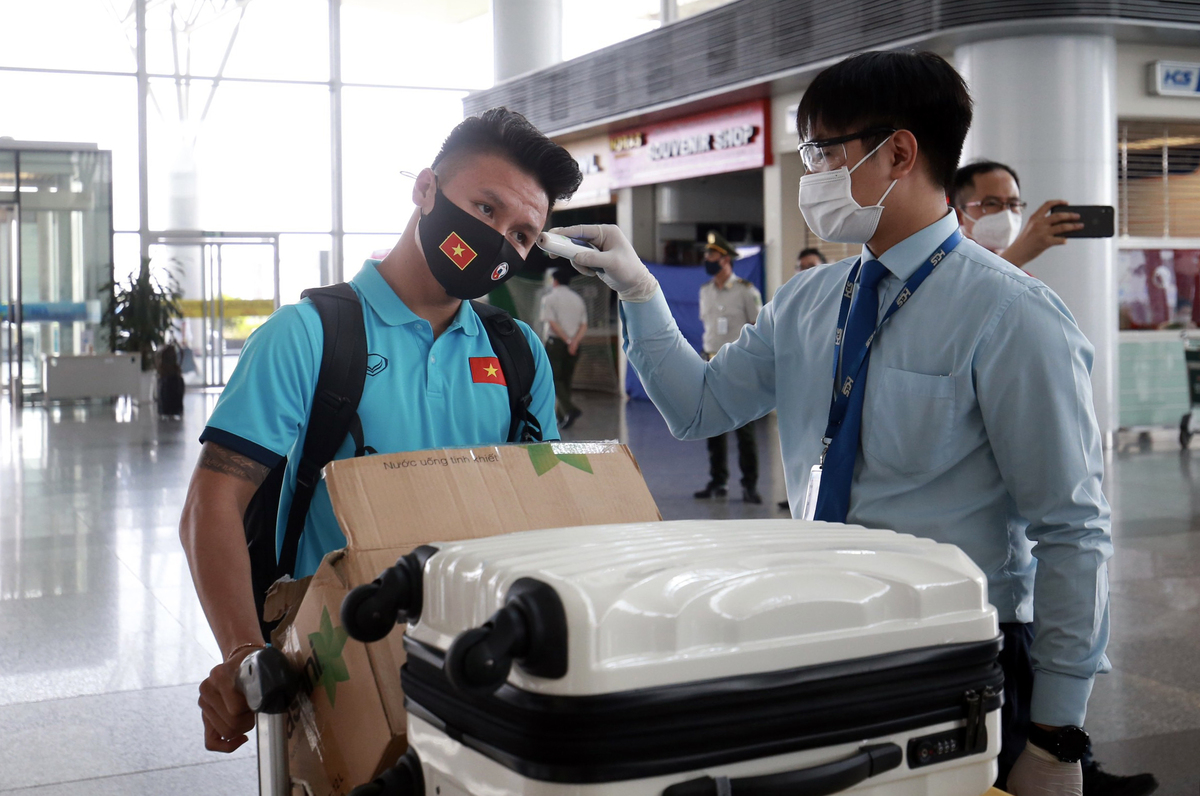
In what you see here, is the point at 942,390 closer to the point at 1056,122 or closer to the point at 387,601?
the point at 387,601

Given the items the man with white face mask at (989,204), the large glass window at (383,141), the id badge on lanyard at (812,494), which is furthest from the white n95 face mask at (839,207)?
the large glass window at (383,141)

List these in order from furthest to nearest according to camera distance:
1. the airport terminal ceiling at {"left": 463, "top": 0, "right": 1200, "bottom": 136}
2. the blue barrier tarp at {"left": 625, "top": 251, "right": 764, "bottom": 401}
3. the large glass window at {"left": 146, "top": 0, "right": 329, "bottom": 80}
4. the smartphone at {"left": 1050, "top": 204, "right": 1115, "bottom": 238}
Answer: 1. the large glass window at {"left": 146, "top": 0, "right": 329, "bottom": 80}
2. the blue barrier tarp at {"left": 625, "top": 251, "right": 764, "bottom": 401}
3. the airport terminal ceiling at {"left": 463, "top": 0, "right": 1200, "bottom": 136}
4. the smartphone at {"left": 1050, "top": 204, "right": 1115, "bottom": 238}

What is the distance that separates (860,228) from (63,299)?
18673 mm

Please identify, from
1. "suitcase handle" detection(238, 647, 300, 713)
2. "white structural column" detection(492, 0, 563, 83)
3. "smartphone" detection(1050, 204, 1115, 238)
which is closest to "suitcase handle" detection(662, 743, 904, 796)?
"suitcase handle" detection(238, 647, 300, 713)

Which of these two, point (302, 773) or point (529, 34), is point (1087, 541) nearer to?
point (302, 773)

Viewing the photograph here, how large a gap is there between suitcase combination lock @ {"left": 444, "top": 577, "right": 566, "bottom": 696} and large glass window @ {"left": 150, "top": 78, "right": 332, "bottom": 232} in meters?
21.0

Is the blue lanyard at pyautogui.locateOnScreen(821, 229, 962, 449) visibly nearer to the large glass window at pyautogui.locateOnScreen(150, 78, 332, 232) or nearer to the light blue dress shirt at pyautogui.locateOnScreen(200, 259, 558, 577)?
the light blue dress shirt at pyautogui.locateOnScreen(200, 259, 558, 577)

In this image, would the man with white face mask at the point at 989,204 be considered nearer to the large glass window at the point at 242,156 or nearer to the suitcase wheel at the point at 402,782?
the suitcase wheel at the point at 402,782

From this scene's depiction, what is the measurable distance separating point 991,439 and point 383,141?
71.0 feet

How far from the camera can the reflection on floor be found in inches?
131

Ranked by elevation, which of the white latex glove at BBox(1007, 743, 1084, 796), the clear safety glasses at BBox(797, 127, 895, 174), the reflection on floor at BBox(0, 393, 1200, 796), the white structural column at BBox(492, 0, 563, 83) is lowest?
the reflection on floor at BBox(0, 393, 1200, 796)

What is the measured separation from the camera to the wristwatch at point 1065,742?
5.04 ft

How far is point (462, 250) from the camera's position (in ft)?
6.21

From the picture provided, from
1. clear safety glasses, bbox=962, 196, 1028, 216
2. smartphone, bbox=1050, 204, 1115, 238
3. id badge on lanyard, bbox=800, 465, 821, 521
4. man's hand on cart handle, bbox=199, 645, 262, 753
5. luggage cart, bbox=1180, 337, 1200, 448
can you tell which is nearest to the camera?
man's hand on cart handle, bbox=199, 645, 262, 753
